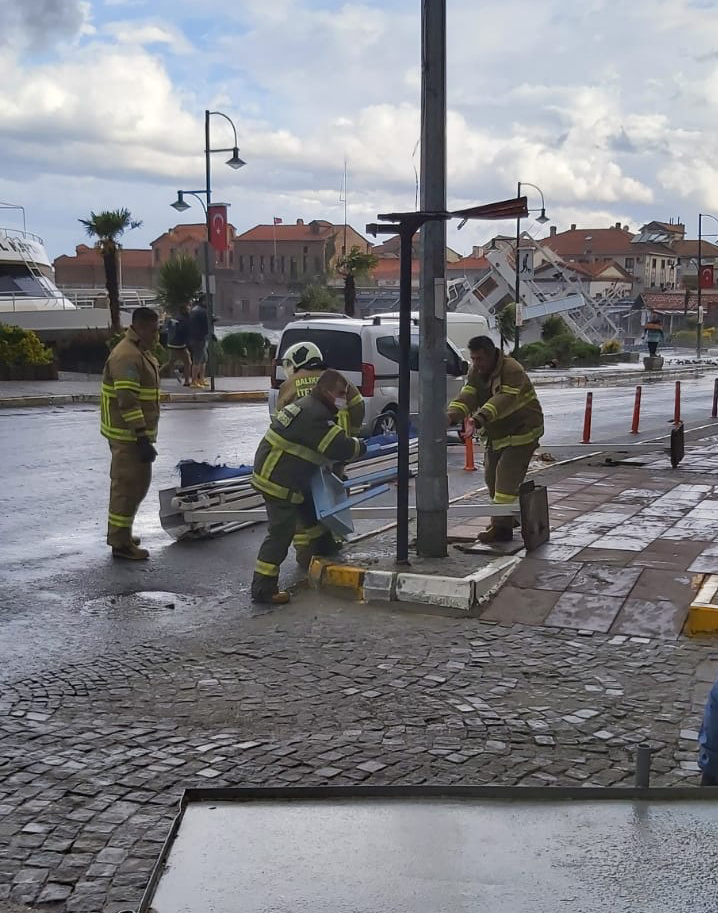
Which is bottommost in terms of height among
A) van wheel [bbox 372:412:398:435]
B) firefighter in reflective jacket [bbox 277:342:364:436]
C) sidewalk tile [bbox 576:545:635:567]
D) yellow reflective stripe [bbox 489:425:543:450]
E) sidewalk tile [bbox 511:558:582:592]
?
sidewalk tile [bbox 511:558:582:592]

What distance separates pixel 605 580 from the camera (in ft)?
23.1

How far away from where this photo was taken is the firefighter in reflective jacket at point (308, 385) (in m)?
7.69

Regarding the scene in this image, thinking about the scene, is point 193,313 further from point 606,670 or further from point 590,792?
point 590,792

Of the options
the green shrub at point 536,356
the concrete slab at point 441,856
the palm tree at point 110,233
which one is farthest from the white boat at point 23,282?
the concrete slab at point 441,856

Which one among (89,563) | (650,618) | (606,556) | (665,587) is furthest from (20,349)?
(650,618)

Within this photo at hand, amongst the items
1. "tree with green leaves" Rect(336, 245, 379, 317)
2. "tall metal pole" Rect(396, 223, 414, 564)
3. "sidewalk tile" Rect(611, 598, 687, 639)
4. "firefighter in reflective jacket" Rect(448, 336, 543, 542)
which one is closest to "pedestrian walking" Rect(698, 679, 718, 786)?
"sidewalk tile" Rect(611, 598, 687, 639)

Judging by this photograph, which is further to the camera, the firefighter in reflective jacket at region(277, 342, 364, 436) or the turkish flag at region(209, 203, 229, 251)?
the turkish flag at region(209, 203, 229, 251)

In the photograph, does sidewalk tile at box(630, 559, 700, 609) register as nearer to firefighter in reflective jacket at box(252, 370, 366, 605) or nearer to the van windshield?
firefighter in reflective jacket at box(252, 370, 366, 605)

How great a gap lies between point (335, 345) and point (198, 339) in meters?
11.3

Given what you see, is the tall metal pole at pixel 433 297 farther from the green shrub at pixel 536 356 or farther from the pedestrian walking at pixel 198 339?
the green shrub at pixel 536 356

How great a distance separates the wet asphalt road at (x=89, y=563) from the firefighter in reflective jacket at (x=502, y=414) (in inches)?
68.9

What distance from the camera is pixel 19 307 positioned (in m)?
36.5

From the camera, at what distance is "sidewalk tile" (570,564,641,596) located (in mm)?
6871

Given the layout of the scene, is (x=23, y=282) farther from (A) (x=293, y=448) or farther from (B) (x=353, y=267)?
(A) (x=293, y=448)
